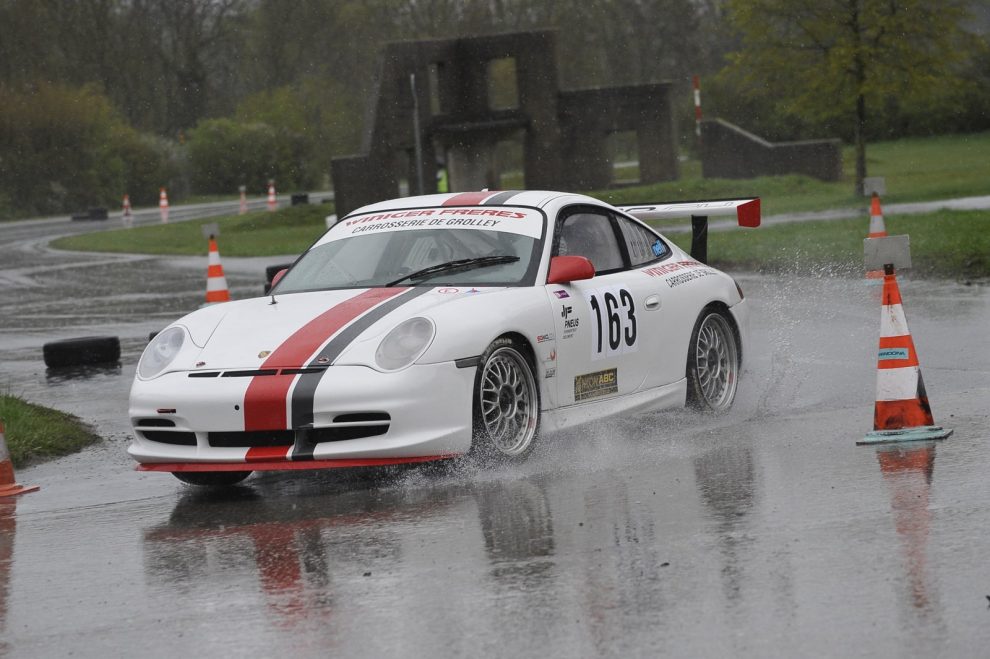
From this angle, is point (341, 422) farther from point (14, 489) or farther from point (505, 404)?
point (14, 489)

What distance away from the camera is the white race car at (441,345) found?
24.1ft

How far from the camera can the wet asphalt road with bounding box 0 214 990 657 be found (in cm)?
490

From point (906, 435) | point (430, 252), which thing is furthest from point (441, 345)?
point (906, 435)

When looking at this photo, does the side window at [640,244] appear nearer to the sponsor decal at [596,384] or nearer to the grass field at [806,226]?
the sponsor decal at [596,384]

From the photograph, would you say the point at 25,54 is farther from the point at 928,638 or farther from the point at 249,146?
the point at 928,638

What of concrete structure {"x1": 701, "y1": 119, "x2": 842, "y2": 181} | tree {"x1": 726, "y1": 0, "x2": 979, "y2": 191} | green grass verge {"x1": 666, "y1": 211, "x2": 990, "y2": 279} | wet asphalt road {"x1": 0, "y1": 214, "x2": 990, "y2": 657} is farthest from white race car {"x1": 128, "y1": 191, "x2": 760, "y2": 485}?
concrete structure {"x1": 701, "y1": 119, "x2": 842, "y2": 181}

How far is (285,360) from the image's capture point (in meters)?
7.52

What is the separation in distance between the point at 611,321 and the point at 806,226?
15.6 m

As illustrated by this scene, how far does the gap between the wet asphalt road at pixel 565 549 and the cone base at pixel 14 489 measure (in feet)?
0.47

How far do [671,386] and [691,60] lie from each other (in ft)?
204

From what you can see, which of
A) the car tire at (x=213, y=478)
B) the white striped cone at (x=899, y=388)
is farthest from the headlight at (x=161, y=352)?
the white striped cone at (x=899, y=388)

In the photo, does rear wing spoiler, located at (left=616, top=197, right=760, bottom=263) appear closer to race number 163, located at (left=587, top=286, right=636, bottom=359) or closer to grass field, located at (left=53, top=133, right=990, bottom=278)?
race number 163, located at (left=587, top=286, right=636, bottom=359)

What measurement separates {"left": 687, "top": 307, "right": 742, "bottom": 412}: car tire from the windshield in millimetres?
1316

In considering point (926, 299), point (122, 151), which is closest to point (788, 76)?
point (926, 299)
